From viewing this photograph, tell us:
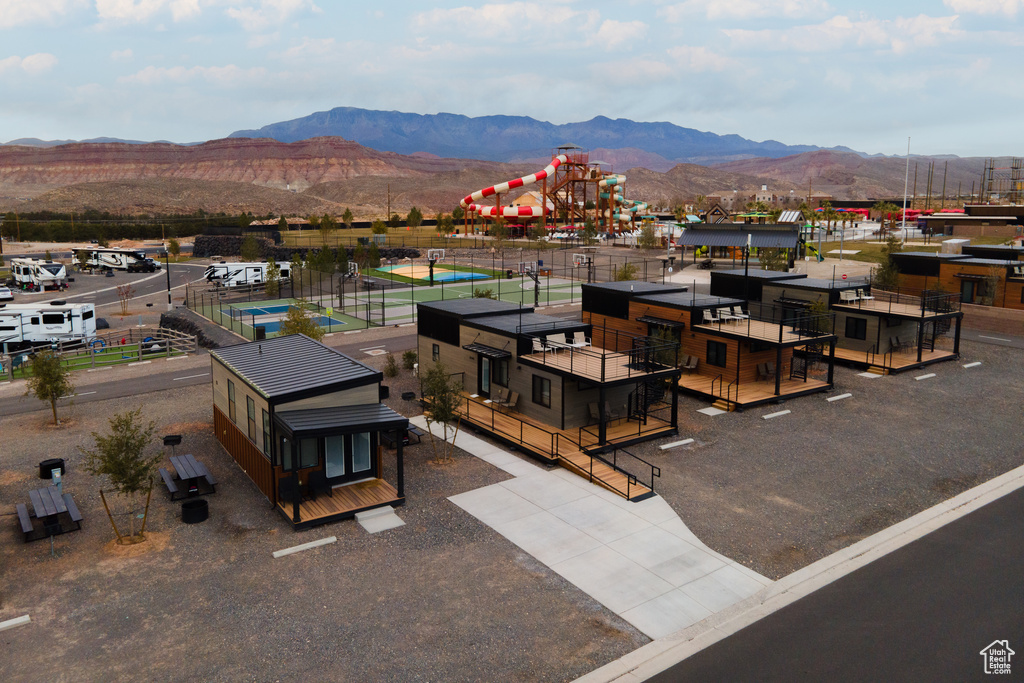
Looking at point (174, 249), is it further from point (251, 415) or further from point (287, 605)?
point (287, 605)

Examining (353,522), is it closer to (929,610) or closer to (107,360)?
(929,610)

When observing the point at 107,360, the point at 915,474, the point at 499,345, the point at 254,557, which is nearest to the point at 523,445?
the point at 499,345

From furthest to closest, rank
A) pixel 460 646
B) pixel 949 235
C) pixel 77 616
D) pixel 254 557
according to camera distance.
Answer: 1. pixel 949 235
2. pixel 254 557
3. pixel 77 616
4. pixel 460 646

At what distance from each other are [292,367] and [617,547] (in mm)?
10708

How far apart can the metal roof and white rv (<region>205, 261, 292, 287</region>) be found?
130 feet

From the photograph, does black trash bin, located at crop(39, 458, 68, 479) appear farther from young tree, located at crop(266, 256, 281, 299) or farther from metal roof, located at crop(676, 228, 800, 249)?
metal roof, located at crop(676, 228, 800, 249)

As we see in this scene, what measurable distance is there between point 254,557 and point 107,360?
1073 inches

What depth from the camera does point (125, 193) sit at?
189750 millimetres

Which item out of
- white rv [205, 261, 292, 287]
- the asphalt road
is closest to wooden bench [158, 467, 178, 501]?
the asphalt road

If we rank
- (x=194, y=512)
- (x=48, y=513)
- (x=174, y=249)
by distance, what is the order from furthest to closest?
(x=174, y=249), (x=194, y=512), (x=48, y=513)

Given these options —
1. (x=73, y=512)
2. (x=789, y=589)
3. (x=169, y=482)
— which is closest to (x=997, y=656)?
(x=789, y=589)

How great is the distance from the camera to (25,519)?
17.3 metres

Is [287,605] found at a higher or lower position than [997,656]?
lower

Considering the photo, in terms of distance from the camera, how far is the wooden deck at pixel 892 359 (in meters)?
33.5
